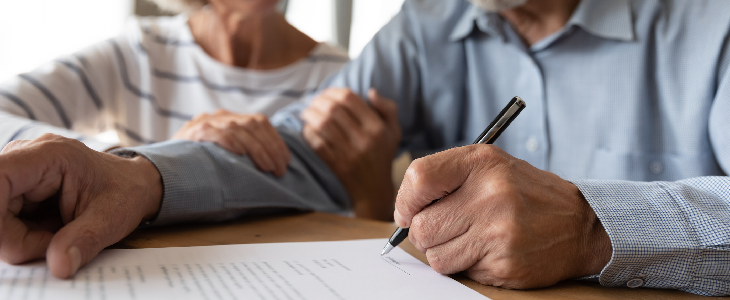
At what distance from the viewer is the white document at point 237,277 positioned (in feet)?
1.14

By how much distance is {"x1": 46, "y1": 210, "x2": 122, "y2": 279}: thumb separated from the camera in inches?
14.5

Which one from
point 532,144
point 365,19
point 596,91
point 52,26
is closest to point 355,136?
point 532,144

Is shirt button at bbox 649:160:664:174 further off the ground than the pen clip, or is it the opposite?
the pen clip

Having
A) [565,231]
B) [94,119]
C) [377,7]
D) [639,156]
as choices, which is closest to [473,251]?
[565,231]

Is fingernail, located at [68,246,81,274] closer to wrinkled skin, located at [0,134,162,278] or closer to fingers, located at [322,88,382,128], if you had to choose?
wrinkled skin, located at [0,134,162,278]

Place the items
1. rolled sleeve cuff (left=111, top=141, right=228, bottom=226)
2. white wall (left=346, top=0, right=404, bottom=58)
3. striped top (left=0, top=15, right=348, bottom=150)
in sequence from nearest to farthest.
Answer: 1. rolled sleeve cuff (left=111, top=141, right=228, bottom=226)
2. striped top (left=0, top=15, right=348, bottom=150)
3. white wall (left=346, top=0, right=404, bottom=58)

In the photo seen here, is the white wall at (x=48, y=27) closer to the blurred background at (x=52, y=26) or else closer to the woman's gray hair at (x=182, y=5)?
the blurred background at (x=52, y=26)

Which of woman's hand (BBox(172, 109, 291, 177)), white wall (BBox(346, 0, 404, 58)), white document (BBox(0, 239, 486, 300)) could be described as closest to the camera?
white document (BBox(0, 239, 486, 300))

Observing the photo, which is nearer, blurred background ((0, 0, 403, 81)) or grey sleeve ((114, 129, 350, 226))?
grey sleeve ((114, 129, 350, 226))

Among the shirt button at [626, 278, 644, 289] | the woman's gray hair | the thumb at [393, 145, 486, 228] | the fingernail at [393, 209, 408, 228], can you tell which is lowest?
the shirt button at [626, 278, 644, 289]

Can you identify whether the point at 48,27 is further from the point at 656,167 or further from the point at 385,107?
the point at 656,167

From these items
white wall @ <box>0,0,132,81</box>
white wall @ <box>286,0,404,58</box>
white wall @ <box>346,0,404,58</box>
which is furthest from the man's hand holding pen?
white wall @ <box>346,0,404,58</box>

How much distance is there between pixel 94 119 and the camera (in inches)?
49.3

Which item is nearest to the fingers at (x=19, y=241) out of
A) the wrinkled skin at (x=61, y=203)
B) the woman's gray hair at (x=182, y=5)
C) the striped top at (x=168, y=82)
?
the wrinkled skin at (x=61, y=203)
